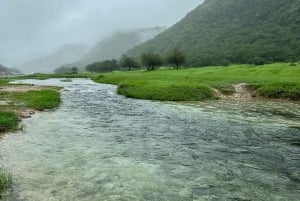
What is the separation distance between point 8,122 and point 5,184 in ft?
50.0

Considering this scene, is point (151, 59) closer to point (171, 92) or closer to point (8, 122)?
point (171, 92)

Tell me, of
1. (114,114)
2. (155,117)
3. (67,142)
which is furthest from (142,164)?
(114,114)

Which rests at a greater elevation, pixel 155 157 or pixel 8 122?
pixel 8 122

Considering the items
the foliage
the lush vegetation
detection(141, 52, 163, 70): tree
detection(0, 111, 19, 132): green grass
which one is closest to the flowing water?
the lush vegetation

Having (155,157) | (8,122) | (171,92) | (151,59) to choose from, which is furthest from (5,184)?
(151,59)

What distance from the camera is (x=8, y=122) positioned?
3061cm

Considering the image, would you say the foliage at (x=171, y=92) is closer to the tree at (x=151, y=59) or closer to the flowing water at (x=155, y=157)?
the flowing water at (x=155, y=157)

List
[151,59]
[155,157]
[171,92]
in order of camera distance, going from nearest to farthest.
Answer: [155,157], [171,92], [151,59]

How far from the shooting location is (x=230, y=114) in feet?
128

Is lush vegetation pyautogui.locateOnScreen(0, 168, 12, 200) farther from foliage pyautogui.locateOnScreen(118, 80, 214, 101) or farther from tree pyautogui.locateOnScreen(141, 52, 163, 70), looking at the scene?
tree pyautogui.locateOnScreen(141, 52, 163, 70)

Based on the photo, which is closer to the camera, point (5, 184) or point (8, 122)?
point (5, 184)

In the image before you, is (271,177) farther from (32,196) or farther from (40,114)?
(40,114)

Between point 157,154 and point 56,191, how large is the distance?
7952 millimetres

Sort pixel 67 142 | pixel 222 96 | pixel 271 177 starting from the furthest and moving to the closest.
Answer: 1. pixel 222 96
2. pixel 67 142
3. pixel 271 177
